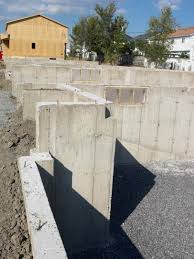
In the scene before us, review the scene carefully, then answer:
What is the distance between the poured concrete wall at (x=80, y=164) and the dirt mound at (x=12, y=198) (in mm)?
858

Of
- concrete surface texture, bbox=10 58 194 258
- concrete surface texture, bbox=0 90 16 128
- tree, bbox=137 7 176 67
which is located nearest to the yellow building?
tree, bbox=137 7 176 67

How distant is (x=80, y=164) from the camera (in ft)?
22.8

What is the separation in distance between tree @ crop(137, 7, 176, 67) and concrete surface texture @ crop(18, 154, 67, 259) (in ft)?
111

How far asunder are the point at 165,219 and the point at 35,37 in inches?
1508

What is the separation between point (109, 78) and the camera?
695 inches

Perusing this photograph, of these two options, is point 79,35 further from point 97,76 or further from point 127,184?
point 127,184

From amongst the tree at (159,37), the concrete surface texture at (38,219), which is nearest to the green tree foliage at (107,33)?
the tree at (159,37)

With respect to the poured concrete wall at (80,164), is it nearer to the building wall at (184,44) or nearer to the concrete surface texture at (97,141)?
the concrete surface texture at (97,141)

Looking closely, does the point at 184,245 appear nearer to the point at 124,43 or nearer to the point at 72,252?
the point at 72,252

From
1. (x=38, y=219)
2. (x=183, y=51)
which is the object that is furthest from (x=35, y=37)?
(x=38, y=219)

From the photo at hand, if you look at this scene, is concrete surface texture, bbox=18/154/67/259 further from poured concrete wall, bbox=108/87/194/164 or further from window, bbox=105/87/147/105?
poured concrete wall, bbox=108/87/194/164

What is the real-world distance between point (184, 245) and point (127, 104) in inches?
223

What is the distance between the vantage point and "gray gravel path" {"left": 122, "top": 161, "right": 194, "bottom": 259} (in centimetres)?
767

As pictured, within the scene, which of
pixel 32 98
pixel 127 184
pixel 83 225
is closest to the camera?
pixel 83 225
